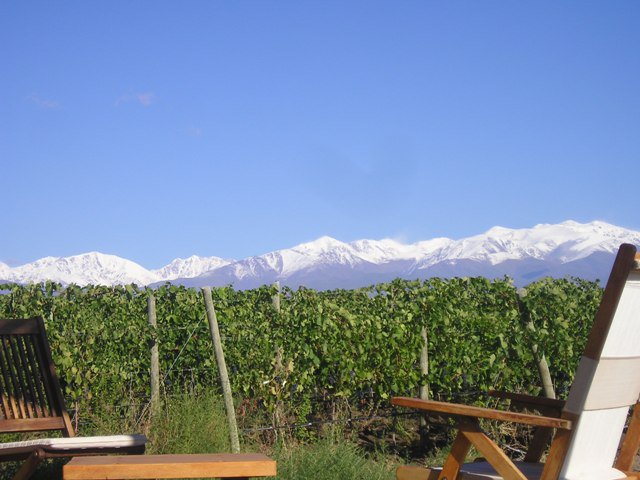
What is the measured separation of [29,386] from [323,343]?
248 centimetres

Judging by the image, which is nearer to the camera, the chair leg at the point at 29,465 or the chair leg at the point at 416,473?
the chair leg at the point at 416,473

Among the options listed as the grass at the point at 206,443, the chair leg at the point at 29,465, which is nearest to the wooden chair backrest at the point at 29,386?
the grass at the point at 206,443

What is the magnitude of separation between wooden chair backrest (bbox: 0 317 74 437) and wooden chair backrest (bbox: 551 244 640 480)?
300 centimetres

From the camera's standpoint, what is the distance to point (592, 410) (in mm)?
3193

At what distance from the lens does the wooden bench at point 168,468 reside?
308 cm

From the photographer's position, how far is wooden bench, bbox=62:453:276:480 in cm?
308

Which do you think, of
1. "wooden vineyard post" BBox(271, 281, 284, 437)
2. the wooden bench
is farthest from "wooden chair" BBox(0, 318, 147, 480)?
"wooden vineyard post" BBox(271, 281, 284, 437)

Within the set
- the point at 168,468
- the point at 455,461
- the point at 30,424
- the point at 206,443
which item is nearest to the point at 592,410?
the point at 455,461

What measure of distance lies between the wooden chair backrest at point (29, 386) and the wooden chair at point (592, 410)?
255 centimetres

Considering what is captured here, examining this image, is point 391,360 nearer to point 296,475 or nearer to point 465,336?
point 465,336

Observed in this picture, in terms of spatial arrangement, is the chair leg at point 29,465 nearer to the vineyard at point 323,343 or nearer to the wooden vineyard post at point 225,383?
the wooden vineyard post at point 225,383

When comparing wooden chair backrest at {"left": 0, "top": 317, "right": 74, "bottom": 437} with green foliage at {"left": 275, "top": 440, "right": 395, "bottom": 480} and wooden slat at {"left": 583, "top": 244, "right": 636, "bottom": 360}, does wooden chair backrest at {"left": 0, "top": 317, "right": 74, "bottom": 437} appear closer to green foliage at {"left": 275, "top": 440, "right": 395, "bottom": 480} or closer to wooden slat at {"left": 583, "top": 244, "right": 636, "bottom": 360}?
green foliage at {"left": 275, "top": 440, "right": 395, "bottom": 480}

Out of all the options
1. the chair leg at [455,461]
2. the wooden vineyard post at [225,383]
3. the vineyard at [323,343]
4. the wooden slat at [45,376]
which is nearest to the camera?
the chair leg at [455,461]

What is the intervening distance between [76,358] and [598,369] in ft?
14.6
